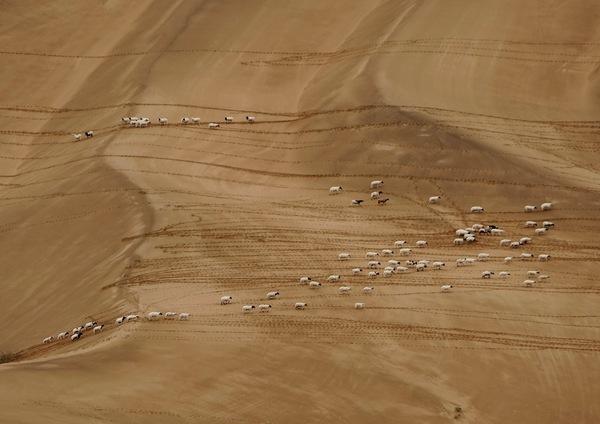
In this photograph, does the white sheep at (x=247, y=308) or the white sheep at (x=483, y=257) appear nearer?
the white sheep at (x=247, y=308)

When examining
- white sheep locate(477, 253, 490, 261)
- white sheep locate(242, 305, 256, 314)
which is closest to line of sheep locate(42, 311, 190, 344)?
white sheep locate(242, 305, 256, 314)

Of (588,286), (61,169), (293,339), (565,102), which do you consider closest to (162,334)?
(293,339)

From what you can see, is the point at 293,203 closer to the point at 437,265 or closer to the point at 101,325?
the point at 437,265

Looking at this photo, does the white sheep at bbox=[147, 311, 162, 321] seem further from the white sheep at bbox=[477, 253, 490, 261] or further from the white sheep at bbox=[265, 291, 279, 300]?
the white sheep at bbox=[477, 253, 490, 261]

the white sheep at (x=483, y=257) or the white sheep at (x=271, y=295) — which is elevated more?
the white sheep at (x=271, y=295)

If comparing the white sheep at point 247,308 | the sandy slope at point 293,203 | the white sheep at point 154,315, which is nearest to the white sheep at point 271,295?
the sandy slope at point 293,203

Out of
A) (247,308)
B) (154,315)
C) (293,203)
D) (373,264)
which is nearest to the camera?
(154,315)

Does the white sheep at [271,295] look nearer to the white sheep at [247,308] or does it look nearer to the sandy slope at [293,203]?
the sandy slope at [293,203]

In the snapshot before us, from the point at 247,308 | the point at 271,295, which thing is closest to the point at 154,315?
the point at 247,308

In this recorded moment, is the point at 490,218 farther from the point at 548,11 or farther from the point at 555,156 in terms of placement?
the point at 548,11

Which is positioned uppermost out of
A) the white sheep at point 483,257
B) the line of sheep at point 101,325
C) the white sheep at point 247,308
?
the line of sheep at point 101,325
